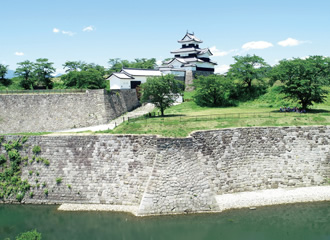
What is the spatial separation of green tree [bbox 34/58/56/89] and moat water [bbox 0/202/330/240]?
1139 inches

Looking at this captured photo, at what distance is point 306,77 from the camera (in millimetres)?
32062

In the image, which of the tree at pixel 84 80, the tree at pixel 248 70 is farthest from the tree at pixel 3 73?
the tree at pixel 248 70

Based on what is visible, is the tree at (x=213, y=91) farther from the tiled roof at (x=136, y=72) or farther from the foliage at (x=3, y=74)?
the foliage at (x=3, y=74)

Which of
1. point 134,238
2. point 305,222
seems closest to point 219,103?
point 305,222

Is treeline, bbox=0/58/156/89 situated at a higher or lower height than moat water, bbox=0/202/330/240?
higher

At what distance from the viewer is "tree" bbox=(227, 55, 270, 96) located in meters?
44.4

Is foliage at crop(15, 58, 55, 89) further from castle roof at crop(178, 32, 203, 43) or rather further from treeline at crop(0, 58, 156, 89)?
castle roof at crop(178, 32, 203, 43)

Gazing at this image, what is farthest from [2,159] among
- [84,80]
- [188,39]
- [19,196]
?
[188,39]

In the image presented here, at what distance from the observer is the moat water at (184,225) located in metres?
19.1

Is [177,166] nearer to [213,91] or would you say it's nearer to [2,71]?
[213,91]

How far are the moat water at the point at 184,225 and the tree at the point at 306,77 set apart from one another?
566 inches

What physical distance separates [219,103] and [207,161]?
22153 mm

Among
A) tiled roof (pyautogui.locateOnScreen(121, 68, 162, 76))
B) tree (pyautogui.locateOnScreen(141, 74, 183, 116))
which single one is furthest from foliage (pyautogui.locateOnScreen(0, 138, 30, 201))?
tiled roof (pyautogui.locateOnScreen(121, 68, 162, 76))

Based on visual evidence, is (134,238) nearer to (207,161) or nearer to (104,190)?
(104,190)
